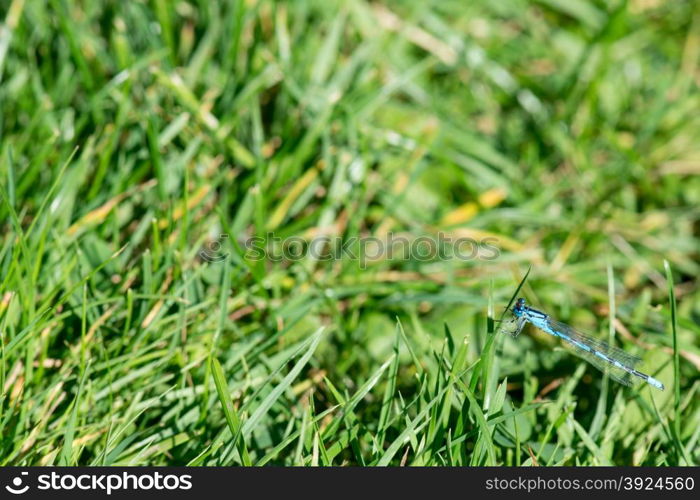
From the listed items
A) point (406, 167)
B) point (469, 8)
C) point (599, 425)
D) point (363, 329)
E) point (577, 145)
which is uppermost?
point (469, 8)

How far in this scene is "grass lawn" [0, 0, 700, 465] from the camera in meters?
2.14

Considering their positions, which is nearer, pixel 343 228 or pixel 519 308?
pixel 519 308

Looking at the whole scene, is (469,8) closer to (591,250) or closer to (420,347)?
(591,250)

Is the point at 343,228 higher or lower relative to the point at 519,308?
lower

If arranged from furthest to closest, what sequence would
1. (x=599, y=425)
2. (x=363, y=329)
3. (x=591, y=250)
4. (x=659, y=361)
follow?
(x=591, y=250), (x=363, y=329), (x=659, y=361), (x=599, y=425)

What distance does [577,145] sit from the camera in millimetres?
3262

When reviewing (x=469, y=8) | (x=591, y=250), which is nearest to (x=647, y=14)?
(x=469, y=8)

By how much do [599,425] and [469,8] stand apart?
2.13 m

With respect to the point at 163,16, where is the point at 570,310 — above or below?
below

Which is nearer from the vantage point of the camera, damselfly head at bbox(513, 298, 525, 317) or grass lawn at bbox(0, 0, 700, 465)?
grass lawn at bbox(0, 0, 700, 465)

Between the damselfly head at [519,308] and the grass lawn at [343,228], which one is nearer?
the grass lawn at [343,228]

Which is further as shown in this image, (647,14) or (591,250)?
(647,14)

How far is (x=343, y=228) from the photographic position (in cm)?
292

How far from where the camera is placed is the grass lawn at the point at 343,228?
2145 mm
